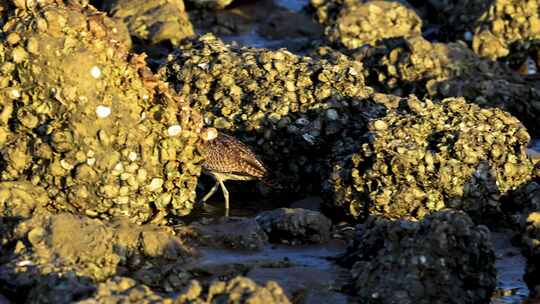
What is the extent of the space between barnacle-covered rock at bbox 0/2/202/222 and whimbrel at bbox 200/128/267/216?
0.76m

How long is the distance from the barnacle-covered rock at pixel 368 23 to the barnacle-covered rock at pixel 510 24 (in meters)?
0.87

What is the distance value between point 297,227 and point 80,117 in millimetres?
1719

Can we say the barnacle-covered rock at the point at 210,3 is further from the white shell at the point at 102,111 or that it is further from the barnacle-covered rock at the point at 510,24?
the white shell at the point at 102,111

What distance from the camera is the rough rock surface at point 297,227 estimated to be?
7840 millimetres

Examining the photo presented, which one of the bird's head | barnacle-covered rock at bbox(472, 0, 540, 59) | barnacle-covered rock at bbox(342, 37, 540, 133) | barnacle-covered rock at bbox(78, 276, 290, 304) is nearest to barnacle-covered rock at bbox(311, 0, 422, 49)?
barnacle-covered rock at bbox(472, 0, 540, 59)

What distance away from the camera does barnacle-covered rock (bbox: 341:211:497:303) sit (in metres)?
6.54

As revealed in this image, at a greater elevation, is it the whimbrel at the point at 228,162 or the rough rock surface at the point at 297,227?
the whimbrel at the point at 228,162

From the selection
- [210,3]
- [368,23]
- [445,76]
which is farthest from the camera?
[210,3]

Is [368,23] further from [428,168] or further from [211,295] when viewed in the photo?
A: [211,295]

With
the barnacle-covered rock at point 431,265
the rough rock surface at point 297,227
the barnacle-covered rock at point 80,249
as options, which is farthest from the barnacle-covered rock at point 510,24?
the barnacle-covered rock at point 80,249

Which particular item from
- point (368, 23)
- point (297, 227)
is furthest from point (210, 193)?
point (368, 23)

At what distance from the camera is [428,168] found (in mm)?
8250

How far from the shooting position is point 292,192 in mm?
9320

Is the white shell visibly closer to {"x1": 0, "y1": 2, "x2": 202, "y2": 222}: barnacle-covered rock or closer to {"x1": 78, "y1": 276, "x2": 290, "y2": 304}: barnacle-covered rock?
{"x1": 0, "y1": 2, "x2": 202, "y2": 222}: barnacle-covered rock
